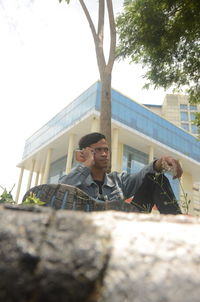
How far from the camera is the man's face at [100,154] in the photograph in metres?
2.90

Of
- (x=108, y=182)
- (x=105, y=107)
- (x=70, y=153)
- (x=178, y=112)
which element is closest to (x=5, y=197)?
(x=108, y=182)

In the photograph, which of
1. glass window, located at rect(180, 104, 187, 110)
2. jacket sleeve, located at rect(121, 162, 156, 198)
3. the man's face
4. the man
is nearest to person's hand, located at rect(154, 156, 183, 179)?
the man

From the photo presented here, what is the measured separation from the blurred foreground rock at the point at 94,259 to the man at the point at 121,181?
5.48 feet

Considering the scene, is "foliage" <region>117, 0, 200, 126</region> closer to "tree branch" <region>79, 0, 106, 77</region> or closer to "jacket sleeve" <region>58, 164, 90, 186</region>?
"tree branch" <region>79, 0, 106, 77</region>

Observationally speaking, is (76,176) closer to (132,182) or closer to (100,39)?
(132,182)

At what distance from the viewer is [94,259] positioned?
0.34m

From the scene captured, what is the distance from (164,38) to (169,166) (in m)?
4.59

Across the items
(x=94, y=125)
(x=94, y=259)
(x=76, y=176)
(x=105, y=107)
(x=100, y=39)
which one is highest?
(x=94, y=125)

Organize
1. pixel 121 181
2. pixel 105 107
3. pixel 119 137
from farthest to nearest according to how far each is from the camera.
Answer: pixel 119 137 → pixel 105 107 → pixel 121 181

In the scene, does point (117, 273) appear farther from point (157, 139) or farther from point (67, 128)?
point (157, 139)

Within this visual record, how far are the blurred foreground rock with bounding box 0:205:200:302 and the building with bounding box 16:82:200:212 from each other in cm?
2028

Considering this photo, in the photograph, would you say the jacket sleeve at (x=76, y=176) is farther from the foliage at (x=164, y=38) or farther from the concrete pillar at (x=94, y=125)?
the concrete pillar at (x=94, y=125)

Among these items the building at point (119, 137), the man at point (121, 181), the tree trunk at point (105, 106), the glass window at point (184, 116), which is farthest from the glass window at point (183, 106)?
the man at point (121, 181)

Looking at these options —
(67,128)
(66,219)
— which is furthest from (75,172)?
(67,128)
